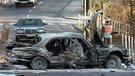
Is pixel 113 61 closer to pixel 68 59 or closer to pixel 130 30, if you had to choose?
pixel 68 59

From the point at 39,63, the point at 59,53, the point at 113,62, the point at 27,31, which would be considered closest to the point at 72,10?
the point at 27,31

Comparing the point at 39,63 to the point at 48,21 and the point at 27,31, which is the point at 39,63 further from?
the point at 48,21

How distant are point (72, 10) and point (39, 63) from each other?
119 feet

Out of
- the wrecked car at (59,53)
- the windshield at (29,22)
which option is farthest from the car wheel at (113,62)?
the windshield at (29,22)

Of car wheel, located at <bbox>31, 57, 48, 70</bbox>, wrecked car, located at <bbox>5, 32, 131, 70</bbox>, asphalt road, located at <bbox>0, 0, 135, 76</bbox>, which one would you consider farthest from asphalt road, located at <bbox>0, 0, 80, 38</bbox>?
car wheel, located at <bbox>31, 57, 48, 70</bbox>

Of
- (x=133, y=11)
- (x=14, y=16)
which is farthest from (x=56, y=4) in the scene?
(x=133, y=11)

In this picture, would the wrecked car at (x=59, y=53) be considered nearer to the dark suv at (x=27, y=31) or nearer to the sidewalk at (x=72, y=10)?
the dark suv at (x=27, y=31)

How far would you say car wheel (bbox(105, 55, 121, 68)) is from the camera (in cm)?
1498

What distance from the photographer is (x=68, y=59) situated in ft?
47.8

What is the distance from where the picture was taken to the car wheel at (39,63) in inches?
574

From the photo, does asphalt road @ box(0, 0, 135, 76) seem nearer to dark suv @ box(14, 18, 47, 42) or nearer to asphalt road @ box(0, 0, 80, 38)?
asphalt road @ box(0, 0, 80, 38)

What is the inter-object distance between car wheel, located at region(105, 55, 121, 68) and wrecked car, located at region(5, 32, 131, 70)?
238mm

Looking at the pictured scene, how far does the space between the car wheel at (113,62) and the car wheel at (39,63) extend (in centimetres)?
228

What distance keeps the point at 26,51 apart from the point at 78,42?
6.15 feet
